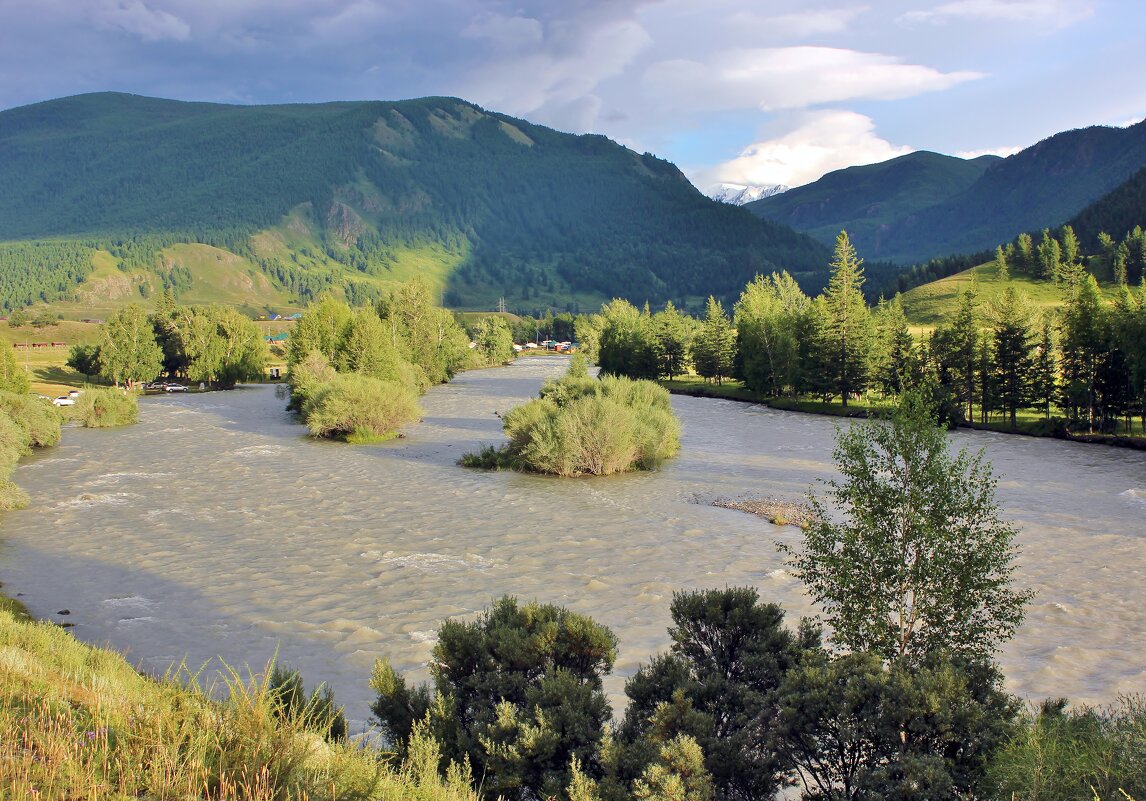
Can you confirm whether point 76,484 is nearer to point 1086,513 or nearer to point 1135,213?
point 1086,513

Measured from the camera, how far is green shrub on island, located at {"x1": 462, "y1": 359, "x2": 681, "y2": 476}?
41.2 metres

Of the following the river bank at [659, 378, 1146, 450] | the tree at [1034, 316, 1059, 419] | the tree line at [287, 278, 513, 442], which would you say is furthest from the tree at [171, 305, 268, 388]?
the tree at [1034, 316, 1059, 419]

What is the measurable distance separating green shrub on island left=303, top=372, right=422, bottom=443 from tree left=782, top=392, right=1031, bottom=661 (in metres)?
47.3

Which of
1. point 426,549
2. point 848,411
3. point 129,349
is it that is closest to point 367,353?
point 848,411

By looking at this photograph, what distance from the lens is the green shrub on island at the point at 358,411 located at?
55594mm

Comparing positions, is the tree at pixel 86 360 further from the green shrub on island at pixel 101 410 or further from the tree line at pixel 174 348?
the green shrub on island at pixel 101 410

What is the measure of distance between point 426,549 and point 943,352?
51743 mm

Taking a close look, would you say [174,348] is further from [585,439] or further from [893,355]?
[893,355]

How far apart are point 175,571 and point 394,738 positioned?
55.6 ft

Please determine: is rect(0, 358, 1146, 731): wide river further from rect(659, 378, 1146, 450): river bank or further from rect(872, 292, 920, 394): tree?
rect(872, 292, 920, 394): tree

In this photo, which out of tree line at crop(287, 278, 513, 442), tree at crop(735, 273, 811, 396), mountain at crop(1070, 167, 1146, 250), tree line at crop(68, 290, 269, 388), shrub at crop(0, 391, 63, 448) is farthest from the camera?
mountain at crop(1070, 167, 1146, 250)

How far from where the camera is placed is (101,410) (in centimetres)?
6444

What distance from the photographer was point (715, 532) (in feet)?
96.5

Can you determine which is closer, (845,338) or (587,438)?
(587,438)
